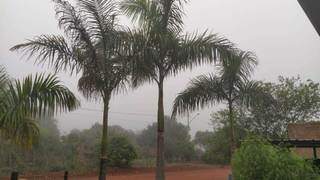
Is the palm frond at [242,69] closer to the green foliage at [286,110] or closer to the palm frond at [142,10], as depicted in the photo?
the palm frond at [142,10]

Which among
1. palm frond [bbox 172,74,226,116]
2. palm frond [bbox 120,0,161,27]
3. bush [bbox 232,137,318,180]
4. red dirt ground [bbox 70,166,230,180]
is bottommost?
red dirt ground [bbox 70,166,230,180]

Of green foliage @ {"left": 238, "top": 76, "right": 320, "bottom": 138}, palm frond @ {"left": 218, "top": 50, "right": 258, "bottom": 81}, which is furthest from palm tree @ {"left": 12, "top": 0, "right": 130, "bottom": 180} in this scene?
green foliage @ {"left": 238, "top": 76, "right": 320, "bottom": 138}

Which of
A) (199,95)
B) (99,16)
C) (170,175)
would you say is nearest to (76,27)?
(99,16)

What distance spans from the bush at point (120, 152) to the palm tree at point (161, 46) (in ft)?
59.3

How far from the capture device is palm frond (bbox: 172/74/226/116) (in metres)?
12.6

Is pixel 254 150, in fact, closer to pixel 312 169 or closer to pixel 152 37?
pixel 312 169

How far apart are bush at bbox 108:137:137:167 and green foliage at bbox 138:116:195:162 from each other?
20.5ft

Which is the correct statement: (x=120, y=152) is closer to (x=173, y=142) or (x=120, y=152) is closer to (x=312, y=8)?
(x=173, y=142)

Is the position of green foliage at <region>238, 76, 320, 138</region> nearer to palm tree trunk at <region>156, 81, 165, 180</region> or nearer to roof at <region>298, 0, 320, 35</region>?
palm tree trunk at <region>156, 81, 165, 180</region>

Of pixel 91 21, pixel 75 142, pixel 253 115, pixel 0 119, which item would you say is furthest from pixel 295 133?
pixel 75 142

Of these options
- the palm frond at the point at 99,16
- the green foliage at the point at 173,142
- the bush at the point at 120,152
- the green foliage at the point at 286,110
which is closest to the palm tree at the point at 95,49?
the palm frond at the point at 99,16

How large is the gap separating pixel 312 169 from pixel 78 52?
5.96 metres

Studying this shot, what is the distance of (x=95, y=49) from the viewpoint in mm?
10078

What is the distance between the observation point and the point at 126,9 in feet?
36.0
